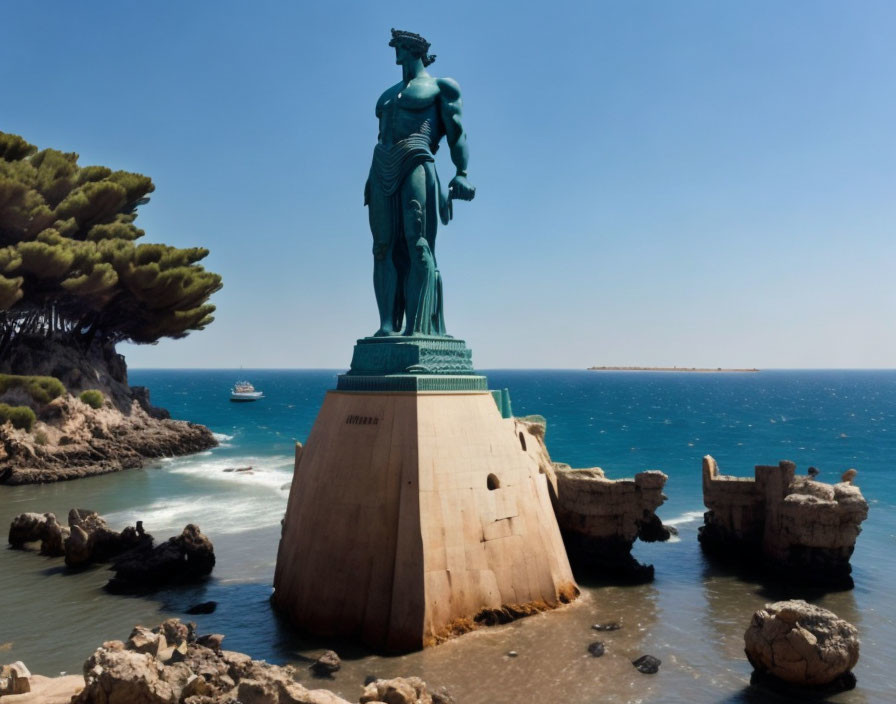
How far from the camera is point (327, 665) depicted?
10664mm

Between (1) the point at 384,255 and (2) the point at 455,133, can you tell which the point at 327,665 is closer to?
(1) the point at 384,255

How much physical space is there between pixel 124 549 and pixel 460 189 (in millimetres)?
13872

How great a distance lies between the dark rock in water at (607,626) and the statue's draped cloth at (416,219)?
261 inches

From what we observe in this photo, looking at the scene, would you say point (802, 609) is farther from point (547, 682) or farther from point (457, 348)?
point (457, 348)

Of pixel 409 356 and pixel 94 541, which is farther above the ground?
pixel 409 356

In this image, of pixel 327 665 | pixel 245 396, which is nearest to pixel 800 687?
pixel 327 665

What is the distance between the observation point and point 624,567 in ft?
56.1

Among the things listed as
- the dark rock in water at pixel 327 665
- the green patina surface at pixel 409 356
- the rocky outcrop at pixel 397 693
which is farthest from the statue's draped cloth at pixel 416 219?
the rocky outcrop at pixel 397 693

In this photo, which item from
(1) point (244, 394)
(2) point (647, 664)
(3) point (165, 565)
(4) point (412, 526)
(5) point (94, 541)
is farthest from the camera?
(1) point (244, 394)

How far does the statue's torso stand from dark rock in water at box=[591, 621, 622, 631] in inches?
410

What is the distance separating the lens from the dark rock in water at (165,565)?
52.7 ft

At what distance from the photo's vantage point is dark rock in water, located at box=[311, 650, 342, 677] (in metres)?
10.6

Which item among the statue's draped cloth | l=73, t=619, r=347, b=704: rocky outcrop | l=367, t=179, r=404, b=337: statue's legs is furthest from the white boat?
l=73, t=619, r=347, b=704: rocky outcrop

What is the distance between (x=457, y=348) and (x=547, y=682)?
638 centimetres
